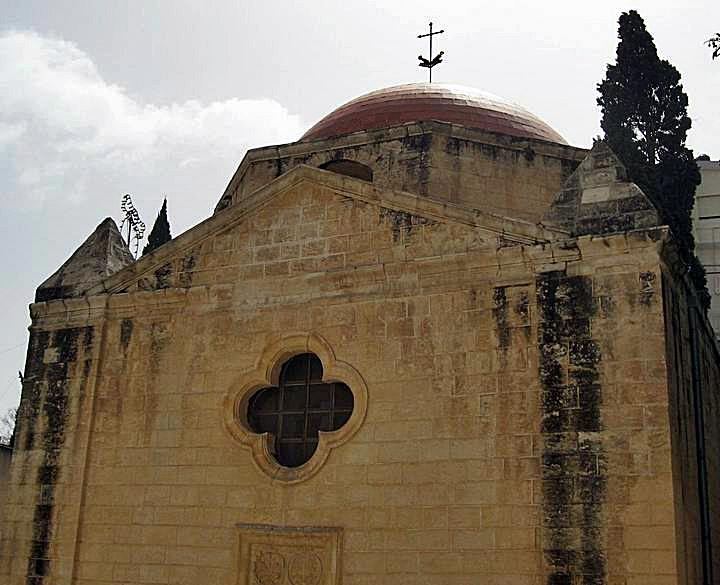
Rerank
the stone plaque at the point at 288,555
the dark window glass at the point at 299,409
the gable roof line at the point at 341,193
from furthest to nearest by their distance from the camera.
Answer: the dark window glass at the point at 299,409 → the gable roof line at the point at 341,193 → the stone plaque at the point at 288,555

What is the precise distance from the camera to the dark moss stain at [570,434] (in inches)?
324

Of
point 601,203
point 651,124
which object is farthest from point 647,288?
point 651,124

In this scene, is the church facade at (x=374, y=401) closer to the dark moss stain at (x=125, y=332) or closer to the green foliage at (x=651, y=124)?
the dark moss stain at (x=125, y=332)

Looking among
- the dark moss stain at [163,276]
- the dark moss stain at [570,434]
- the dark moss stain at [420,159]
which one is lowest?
the dark moss stain at [570,434]

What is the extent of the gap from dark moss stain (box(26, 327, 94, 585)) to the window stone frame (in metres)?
2.37

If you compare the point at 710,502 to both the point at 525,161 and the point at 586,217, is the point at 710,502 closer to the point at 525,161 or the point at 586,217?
the point at 586,217

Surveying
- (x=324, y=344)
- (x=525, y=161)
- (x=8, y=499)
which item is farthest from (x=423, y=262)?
(x=8, y=499)

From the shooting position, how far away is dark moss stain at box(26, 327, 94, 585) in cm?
1074

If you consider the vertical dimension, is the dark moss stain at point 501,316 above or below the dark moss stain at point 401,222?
below

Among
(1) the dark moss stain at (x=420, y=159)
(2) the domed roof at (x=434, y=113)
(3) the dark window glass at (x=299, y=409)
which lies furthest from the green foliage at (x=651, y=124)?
(3) the dark window glass at (x=299, y=409)

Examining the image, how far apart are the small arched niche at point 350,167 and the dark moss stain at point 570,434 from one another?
5408 mm

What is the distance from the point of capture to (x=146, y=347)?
36.6ft

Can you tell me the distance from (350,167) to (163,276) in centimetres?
409

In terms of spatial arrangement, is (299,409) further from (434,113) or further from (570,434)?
(434,113)
